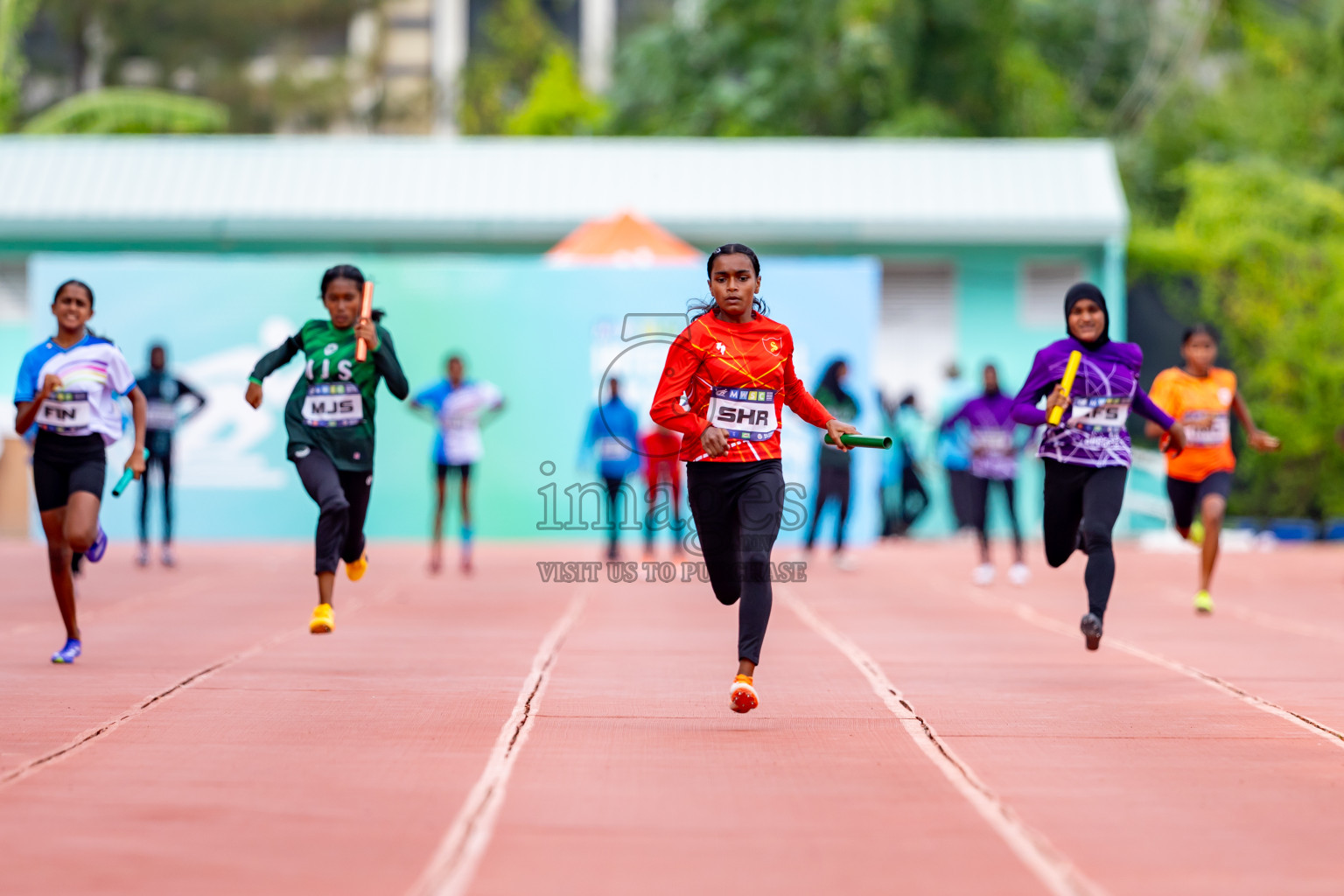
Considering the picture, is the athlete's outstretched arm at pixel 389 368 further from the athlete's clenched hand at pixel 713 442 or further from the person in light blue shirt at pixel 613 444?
the person in light blue shirt at pixel 613 444

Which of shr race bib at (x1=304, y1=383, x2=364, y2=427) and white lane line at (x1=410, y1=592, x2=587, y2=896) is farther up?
shr race bib at (x1=304, y1=383, x2=364, y2=427)

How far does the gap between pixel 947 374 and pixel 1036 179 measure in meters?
4.46

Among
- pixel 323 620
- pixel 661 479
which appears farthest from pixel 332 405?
pixel 661 479

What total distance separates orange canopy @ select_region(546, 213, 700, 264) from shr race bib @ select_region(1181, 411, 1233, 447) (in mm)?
10622

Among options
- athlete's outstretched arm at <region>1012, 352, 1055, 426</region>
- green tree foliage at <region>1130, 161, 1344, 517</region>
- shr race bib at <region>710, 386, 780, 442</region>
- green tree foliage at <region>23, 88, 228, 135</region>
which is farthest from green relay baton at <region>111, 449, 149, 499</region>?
green tree foliage at <region>23, 88, 228, 135</region>

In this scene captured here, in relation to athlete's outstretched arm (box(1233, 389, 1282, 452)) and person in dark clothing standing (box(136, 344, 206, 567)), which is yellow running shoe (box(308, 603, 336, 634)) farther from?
person in dark clothing standing (box(136, 344, 206, 567))

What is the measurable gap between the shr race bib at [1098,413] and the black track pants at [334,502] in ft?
13.0

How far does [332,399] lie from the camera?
9688 millimetres

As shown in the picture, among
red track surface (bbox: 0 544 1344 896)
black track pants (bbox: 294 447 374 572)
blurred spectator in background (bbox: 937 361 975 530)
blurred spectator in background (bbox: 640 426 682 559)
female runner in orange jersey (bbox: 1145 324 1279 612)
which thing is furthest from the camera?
blurred spectator in background (bbox: 937 361 975 530)

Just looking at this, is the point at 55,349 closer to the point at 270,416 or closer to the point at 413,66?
the point at 270,416

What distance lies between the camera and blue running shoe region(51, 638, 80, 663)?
30.2 feet

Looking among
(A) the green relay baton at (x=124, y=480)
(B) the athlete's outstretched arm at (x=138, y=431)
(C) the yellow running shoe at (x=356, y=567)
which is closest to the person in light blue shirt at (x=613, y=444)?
(C) the yellow running shoe at (x=356, y=567)

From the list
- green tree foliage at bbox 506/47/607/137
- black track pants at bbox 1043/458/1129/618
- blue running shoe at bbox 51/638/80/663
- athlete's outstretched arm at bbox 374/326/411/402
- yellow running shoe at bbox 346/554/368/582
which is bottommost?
blue running shoe at bbox 51/638/80/663

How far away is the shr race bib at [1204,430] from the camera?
12.7m
